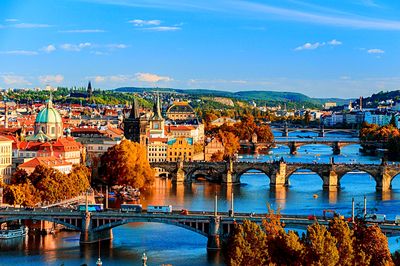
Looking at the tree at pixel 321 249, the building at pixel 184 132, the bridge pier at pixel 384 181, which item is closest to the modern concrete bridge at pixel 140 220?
the tree at pixel 321 249

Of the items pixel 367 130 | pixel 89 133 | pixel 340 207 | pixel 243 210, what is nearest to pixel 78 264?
pixel 243 210

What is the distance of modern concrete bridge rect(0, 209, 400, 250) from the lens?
33125mm

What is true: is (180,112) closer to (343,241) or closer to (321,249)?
(343,241)

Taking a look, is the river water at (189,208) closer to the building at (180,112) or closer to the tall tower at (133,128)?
the tall tower at (133,128)

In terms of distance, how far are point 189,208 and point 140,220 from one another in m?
8.46

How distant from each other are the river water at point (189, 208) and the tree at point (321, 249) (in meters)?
7.30

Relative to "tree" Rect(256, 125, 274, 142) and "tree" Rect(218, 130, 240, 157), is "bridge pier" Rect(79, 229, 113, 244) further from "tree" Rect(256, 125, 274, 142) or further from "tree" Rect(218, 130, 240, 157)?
"tree" Rect(256, 125, 274, 142)

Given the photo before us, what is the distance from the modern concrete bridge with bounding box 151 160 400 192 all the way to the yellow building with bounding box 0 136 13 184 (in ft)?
37.1

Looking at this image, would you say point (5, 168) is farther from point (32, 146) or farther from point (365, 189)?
point (365, 189)

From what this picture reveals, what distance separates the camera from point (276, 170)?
183 feet

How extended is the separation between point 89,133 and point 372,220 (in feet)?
118

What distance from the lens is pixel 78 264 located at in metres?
30.5

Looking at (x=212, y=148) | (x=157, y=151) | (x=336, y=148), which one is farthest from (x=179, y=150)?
(x=336, y=148)

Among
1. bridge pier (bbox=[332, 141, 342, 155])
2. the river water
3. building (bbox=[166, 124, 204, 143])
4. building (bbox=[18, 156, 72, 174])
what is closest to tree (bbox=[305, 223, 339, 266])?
the river water
